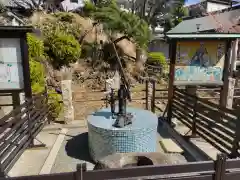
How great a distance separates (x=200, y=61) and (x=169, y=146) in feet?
8.06

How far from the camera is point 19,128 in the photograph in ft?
15.0

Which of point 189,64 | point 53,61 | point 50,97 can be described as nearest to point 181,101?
point 189,64

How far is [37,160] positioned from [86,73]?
11.2 meters

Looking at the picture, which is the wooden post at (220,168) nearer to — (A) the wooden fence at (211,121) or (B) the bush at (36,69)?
(A) the wooden fence at (211,121)

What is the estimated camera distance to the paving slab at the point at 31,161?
437 centimetres

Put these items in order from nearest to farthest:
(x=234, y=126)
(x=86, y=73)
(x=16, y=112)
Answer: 1. (x=234, y=126)
2. (x=16, y=112)
3. (x=86, y=73)

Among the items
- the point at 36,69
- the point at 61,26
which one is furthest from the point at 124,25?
the point at 36,69

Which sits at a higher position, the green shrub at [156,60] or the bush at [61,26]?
the bush at [61,26]

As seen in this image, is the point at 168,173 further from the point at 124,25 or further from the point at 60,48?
the point at 124,25

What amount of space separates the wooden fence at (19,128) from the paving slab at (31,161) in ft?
0.72

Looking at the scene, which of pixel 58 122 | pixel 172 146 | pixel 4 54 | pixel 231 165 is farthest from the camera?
pixel 58 122

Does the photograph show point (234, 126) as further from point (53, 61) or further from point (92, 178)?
point (53, 61)

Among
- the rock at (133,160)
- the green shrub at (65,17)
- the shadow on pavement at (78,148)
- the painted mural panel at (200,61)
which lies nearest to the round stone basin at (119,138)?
the shadow on pavement at (78,148)

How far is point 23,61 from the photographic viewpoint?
15.9ft
